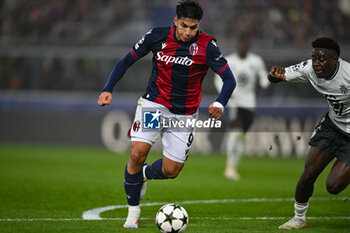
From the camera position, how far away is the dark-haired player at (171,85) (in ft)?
21.0

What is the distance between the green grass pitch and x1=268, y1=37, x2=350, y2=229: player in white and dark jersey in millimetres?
481

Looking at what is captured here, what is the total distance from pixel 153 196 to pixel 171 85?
112 inches

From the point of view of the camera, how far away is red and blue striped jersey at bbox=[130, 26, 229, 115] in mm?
6559

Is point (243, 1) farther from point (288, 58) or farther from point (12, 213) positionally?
point (12, 213)

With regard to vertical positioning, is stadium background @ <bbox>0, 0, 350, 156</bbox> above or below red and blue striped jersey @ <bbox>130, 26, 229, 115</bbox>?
below

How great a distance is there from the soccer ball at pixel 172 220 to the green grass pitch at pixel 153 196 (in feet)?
1.07

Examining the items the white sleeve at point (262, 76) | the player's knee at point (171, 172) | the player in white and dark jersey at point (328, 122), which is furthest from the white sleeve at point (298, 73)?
the white sleeve at point (262, 76)

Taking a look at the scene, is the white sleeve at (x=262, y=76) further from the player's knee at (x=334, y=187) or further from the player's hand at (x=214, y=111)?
the player's hand at (x=214, y=111)

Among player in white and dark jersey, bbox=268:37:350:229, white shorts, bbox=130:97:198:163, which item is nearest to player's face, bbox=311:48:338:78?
player in white and dark jersey, bbox=268:37:350:229

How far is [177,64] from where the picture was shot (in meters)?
6.60

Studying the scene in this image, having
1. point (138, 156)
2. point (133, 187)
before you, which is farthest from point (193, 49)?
point (133, 187)

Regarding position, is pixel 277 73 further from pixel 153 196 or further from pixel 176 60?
pixel 153 196

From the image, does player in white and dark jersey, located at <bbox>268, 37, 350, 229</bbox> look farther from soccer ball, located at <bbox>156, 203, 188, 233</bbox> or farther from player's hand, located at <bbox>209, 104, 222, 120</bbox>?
soccer ball, located at <bbox>156, 203, 188, 233</bbox>

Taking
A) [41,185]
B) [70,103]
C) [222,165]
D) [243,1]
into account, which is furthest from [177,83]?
[243,1]
